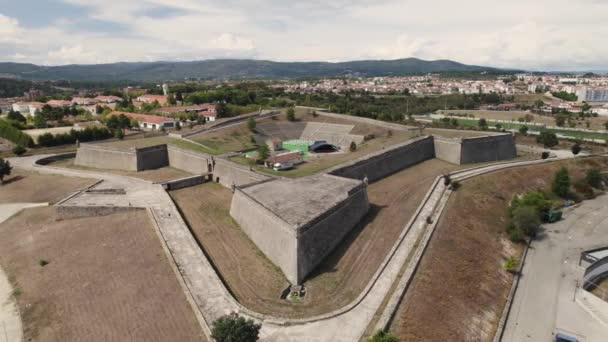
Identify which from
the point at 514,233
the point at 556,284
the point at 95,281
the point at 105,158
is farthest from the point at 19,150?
the point at 556,284

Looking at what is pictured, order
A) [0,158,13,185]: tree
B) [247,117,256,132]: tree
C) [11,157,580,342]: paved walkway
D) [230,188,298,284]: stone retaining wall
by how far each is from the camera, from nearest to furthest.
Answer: [11,157,580,342]: paved walkway, [230,188,298,284]: stone retaining wall, [0,158,13,185]: tree, [247,117,256,132]: tree

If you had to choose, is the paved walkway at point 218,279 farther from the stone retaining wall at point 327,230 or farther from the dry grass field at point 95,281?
the stone retaining wall at point 327,230

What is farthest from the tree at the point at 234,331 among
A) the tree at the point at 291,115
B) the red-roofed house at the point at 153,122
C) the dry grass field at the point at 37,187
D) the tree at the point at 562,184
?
the red-roofed house at the point at 153,122

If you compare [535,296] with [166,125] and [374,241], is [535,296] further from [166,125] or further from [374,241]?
[166,125]

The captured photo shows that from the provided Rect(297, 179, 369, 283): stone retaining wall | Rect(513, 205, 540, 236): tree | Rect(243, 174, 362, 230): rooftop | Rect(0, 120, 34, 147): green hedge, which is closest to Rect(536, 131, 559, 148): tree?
Rect(513, 205, 540, 236): tree

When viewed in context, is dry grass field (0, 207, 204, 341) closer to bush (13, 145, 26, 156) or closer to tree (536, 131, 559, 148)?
bush (13, 145, 26, 156)

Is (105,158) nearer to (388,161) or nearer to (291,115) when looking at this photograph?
(291,115)

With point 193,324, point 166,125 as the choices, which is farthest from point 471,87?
point 193,324
